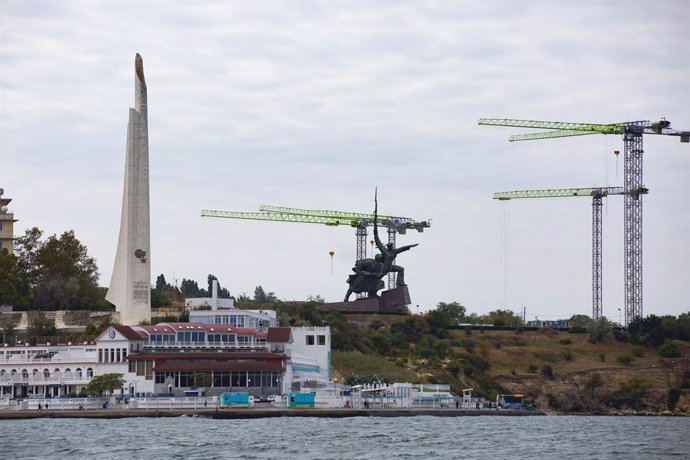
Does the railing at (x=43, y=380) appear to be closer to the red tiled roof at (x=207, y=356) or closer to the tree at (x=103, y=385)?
the tree at (x=103, y=385)

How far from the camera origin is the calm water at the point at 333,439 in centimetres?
9325

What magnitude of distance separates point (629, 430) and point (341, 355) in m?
57.5

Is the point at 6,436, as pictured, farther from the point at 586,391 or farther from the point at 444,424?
the point at 586,391

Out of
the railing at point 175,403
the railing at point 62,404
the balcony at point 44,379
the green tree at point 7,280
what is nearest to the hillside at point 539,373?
the balcony at point 44,379

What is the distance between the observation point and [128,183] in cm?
16262

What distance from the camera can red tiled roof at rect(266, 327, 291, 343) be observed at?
502 ft

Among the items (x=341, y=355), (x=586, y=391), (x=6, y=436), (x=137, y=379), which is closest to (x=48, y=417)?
(x=137, y=379)

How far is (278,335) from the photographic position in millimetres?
153750

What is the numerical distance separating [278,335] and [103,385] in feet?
69.6

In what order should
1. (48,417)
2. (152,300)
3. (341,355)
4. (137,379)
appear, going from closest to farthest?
(48,417), (137,379), (341,355), (152,300)

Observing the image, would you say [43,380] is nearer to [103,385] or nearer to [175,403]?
[103,385]

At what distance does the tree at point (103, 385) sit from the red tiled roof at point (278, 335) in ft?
58.8

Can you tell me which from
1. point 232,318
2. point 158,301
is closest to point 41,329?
point 158,301

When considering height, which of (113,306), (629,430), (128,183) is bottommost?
(629,430)
